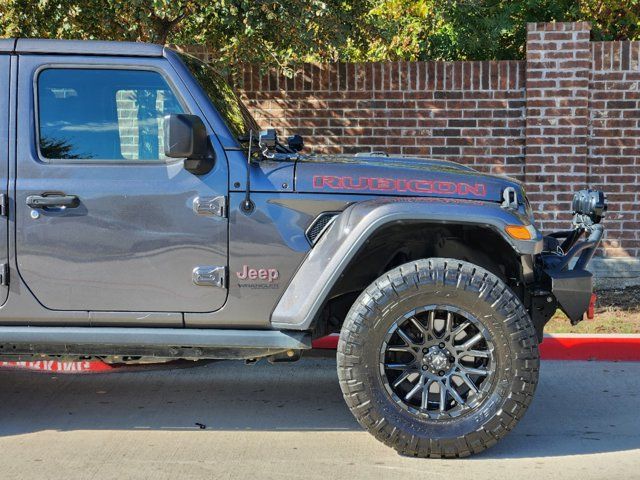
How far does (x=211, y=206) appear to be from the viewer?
4.78m

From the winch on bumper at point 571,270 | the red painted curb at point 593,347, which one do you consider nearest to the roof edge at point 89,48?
the winch on bumper at point 571,270

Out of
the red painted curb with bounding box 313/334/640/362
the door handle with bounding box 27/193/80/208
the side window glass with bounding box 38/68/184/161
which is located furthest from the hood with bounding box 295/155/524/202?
the red painted curb with bounding box 313/334/640/362

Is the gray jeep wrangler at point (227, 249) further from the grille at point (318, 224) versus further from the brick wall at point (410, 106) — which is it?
the brick wall at point (410, 106)

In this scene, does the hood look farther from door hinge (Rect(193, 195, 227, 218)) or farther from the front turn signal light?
door hinge (Rect(193, 195, 227, 218))

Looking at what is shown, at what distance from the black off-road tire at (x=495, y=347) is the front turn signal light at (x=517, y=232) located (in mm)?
234

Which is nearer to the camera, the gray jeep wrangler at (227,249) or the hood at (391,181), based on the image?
the gray jeep wrangler at (227,249)

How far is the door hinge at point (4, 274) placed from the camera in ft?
15.7

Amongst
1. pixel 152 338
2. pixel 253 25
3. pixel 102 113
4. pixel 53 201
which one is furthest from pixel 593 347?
pixel 53 201

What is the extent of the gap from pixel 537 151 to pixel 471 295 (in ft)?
15.8

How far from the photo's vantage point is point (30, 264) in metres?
4.79

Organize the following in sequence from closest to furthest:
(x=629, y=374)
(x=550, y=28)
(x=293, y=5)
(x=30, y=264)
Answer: (x=30, y=264) → (x=629, y=374) → (x=293, y=5) → (x=550, y=28)

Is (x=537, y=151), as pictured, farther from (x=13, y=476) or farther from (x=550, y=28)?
(x=13, y=476)

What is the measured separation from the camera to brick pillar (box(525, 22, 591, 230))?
29.8 ft

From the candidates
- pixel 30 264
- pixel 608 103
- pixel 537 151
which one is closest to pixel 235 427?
pixel 30 264
